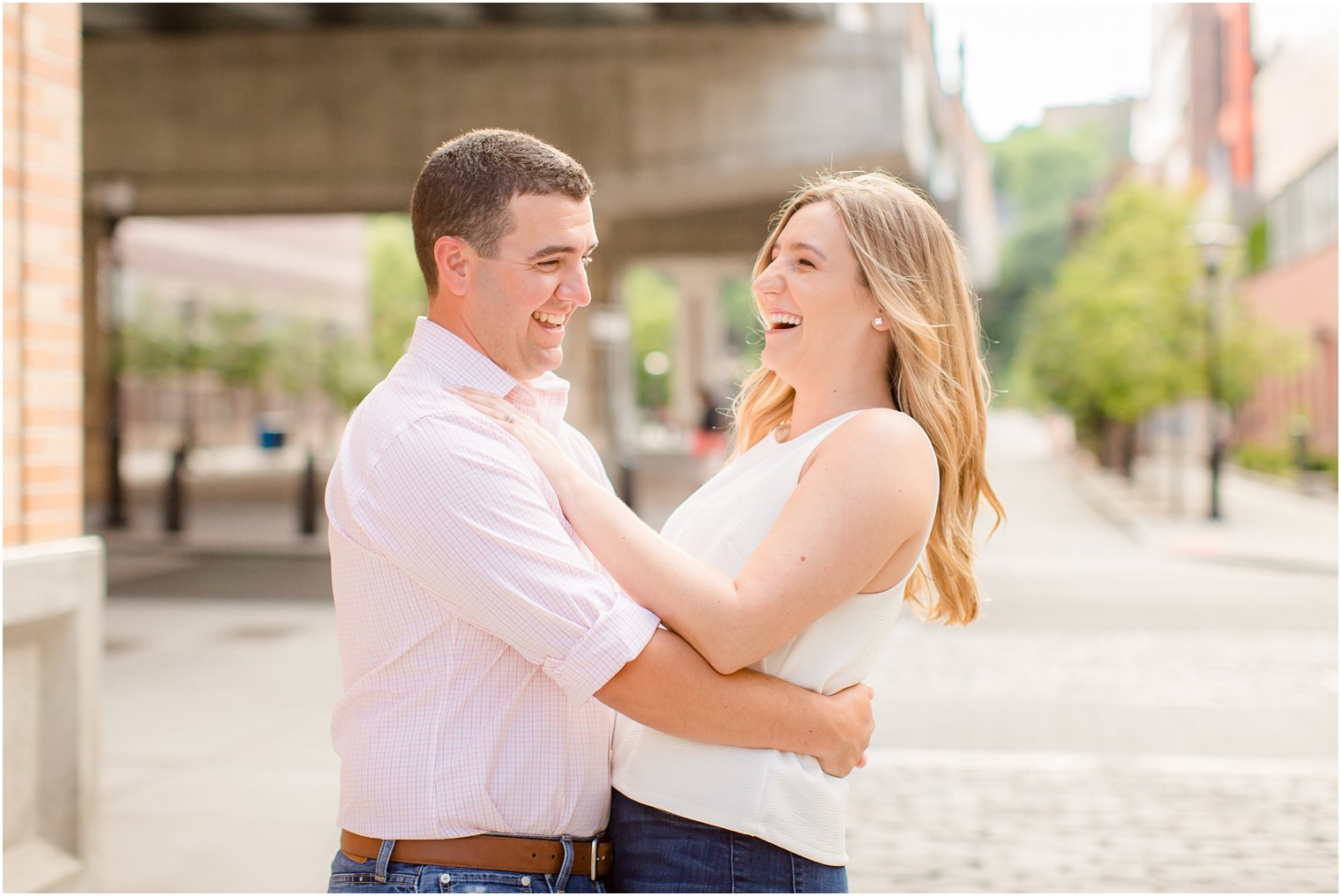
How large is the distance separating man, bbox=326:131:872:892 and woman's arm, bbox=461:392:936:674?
41mm

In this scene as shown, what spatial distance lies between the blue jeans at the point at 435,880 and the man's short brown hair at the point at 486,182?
1.00m

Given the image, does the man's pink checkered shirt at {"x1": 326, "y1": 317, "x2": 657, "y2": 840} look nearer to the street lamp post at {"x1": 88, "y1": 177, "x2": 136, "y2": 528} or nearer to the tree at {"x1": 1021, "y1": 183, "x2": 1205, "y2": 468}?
the street lamp post at {"x1": 88, "y1": 177, "x2": 136, "y2": 528}

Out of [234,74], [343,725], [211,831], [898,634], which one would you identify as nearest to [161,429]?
[234,74]

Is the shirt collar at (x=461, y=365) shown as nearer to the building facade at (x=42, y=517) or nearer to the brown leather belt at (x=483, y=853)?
the brown leather belt at (x=483, y=853)

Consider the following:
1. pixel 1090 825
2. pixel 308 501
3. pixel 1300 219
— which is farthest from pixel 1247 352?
pixel 1090 825

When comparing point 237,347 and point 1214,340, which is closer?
point 1214,340

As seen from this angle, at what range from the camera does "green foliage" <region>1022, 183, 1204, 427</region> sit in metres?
27.6

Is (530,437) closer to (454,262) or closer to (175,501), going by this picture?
(454,262)

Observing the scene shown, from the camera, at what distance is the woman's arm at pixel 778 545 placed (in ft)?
→ 7.18

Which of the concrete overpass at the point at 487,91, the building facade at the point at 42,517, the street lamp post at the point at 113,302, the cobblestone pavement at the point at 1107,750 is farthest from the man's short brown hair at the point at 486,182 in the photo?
the street lamp post at the point at 113,302

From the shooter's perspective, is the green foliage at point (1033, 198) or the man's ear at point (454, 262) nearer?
the man's ear at point (454, 262)

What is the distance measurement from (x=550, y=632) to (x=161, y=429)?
193ft

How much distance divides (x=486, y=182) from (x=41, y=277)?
292 centimetres

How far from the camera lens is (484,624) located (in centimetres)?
214
